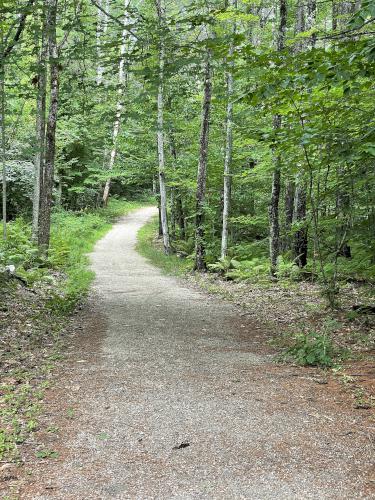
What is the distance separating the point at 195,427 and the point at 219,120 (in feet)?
45.4

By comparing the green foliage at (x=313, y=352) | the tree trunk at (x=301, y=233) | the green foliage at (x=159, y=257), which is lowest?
the green foliage at (x=159, y=257)

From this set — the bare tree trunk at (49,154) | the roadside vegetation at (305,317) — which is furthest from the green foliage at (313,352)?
the bare tree trunk at (49,154)

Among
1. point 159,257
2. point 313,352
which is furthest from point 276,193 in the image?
point 159,257

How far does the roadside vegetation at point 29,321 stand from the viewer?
13.6 feet

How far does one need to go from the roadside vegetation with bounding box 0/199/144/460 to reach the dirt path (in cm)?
30

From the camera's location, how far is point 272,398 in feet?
14.9

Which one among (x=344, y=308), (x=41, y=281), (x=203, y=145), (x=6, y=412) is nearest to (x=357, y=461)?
(x=6, y=412)

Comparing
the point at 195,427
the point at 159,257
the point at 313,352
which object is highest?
the point at 313,352

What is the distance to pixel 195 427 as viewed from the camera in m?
3.88

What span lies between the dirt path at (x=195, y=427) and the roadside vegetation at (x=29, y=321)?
295 millimetres

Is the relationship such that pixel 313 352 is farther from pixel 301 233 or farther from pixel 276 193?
pixel 301 233

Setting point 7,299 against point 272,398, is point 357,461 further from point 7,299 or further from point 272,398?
point 7,299

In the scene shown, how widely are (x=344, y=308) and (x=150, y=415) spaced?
17.7 feet

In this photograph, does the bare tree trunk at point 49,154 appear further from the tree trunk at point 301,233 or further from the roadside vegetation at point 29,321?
the tree trunk at point 301,233
